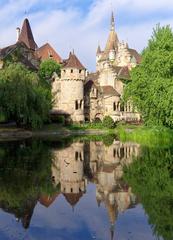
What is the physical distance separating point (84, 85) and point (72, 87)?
18.1 feet

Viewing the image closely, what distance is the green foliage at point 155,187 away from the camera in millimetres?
9055

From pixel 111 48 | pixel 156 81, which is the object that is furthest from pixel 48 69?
pixel 156 81

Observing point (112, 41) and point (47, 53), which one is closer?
point (47, 53)

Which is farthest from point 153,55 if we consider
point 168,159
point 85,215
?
point 85,215

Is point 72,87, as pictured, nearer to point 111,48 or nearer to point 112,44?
point 111,48

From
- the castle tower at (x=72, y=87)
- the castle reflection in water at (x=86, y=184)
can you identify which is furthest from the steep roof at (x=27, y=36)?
the castle reflection in water at (x=86, y=184)

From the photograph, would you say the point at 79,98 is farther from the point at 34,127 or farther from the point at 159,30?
the point at 159,30

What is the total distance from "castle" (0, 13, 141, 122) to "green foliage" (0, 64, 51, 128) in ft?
52.3

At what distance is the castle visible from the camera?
62500 mm

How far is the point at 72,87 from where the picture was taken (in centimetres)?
6253

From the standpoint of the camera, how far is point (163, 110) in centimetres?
3092

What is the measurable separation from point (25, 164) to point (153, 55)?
16991mm

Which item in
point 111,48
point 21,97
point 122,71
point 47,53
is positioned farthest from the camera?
point 111,48

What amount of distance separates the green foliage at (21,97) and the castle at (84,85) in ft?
52.3
